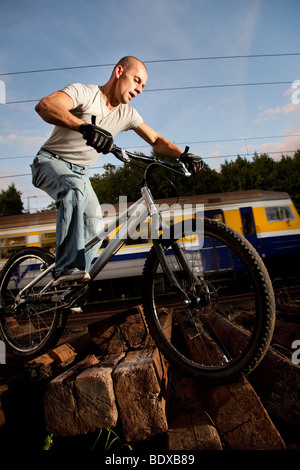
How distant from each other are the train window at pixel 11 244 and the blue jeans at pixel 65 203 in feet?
27.6

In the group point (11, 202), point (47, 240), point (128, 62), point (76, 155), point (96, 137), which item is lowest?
point (47, 240)

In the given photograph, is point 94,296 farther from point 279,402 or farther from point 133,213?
point 279,402

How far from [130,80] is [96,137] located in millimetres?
883

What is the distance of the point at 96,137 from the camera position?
167 cm

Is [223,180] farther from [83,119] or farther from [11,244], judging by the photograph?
[83,119]

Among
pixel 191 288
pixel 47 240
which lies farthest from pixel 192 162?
pixel 47 240

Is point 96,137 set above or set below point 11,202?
below

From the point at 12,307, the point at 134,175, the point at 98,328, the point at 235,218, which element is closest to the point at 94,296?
the point at 235,218

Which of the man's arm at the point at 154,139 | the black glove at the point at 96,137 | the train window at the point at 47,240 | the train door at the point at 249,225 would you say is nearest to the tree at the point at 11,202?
the train window at the point at 47,240

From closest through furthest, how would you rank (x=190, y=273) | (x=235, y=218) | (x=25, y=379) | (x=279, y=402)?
(x=279, y=402)
(x=25, y=379)
(x=190, y=273)
(x=235, y=218)

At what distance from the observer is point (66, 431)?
1.39 meters

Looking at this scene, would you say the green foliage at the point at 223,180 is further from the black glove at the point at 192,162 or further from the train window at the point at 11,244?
the black glove at the point at 192,162

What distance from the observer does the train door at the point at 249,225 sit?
10328 millimetres

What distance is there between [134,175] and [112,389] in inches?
1625
